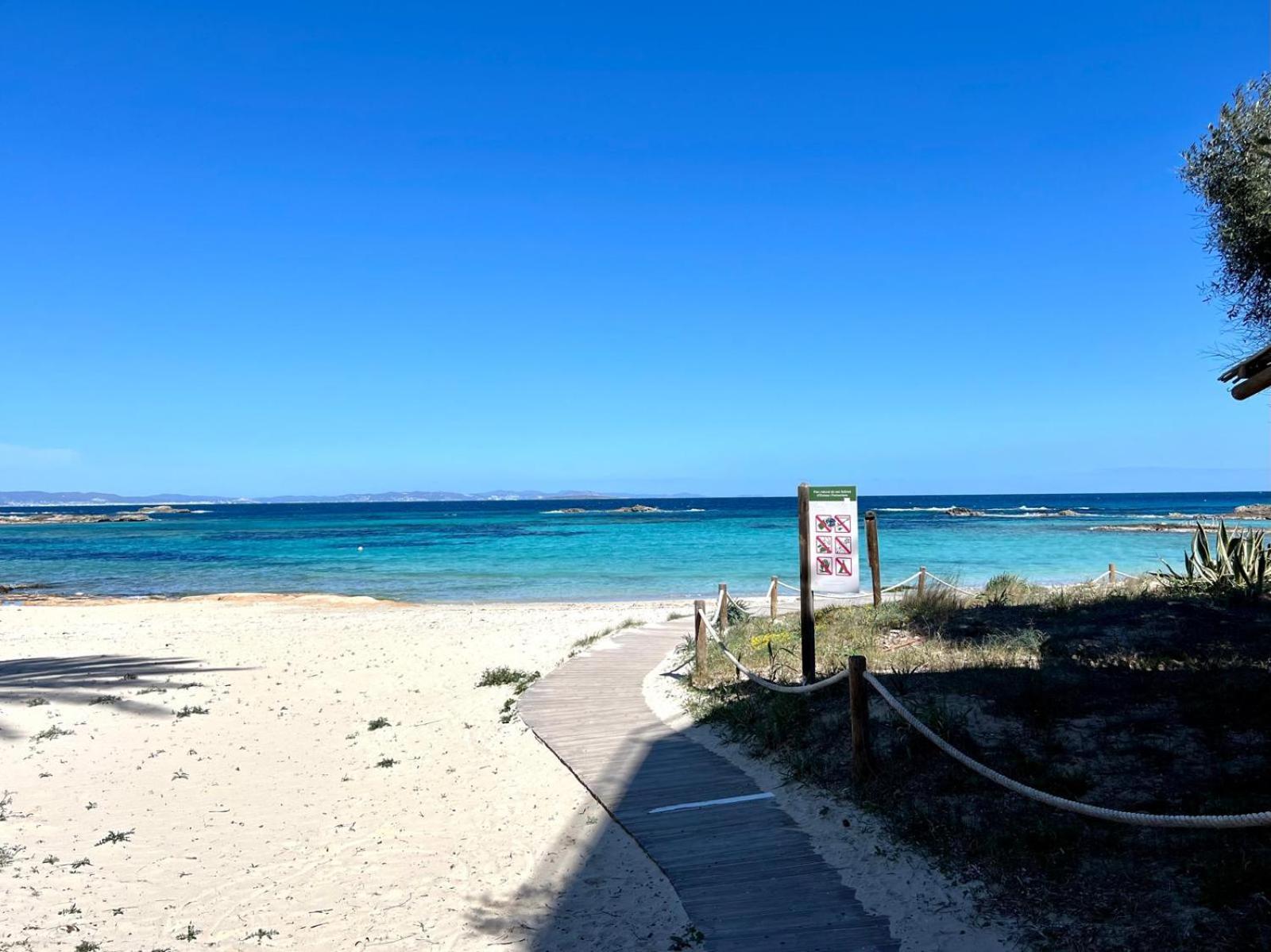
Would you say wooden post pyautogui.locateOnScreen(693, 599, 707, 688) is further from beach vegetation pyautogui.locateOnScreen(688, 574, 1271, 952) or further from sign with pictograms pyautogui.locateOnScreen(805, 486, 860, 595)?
sign with pictograms pyautogui.locateOnScreen(805, 486, 860, 595)

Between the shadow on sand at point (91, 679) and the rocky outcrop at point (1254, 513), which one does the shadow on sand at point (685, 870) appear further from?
the rocky outcrop at point (1254, 513)

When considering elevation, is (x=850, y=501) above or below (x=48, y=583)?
above

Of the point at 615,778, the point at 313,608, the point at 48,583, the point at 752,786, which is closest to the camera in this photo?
the point at 752,786

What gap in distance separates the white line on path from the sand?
19.7 inches

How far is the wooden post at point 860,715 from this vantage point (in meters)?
6.36

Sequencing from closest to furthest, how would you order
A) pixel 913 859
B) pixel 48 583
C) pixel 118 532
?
pixel 913 859, pixel 48 583, pixel 118 532

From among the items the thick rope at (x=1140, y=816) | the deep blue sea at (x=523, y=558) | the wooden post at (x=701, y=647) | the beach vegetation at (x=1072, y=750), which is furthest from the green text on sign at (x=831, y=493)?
the deep blue sea at (x=523, y=558)

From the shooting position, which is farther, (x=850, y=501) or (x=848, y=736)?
(x=850, y=501)

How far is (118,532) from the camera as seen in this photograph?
2904 inches

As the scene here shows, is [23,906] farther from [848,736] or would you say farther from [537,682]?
[537,682]

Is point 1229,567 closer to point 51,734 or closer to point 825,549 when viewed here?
point 825,549

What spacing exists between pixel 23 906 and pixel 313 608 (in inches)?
814

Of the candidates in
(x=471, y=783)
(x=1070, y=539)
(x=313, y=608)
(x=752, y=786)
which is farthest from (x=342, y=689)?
(x=1070, y=539)

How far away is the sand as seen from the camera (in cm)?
529
